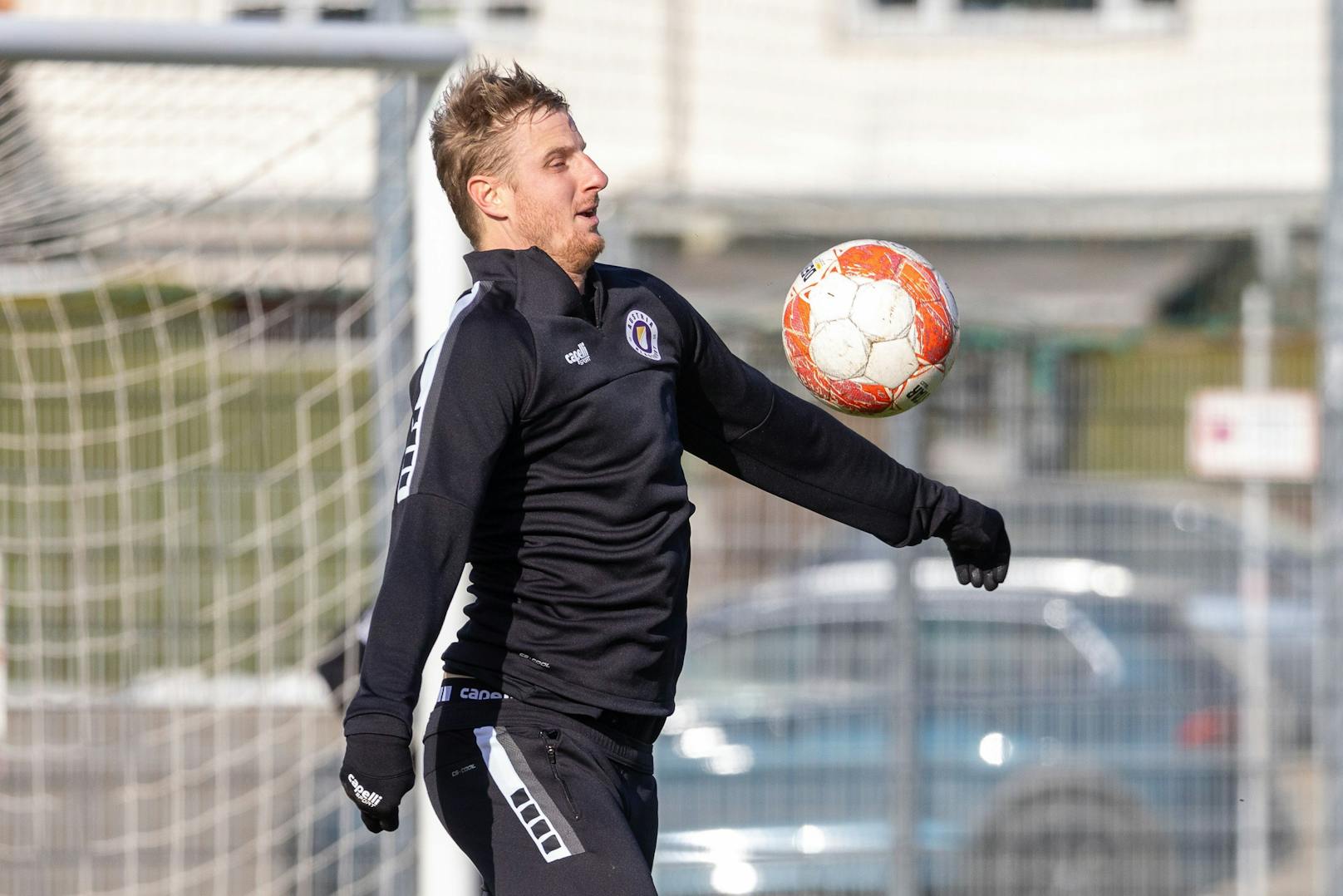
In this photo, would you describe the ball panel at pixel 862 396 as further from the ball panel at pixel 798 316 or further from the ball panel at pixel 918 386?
the ball panel at pixel 798 316

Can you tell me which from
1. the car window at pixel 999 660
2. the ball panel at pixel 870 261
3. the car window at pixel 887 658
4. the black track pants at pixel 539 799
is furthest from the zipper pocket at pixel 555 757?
the car window at pixel 999 660

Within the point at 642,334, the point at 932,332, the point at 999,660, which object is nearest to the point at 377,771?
the point at 642,334

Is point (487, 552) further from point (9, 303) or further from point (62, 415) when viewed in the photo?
point (62, 415)

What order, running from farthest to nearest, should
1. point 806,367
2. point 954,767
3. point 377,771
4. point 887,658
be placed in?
point 954,767
point 887,658
point 806,367
point 377,771

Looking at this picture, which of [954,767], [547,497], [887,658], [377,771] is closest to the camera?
[377,771]

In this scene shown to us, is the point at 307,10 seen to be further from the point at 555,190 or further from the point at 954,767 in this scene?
the point at 954,767

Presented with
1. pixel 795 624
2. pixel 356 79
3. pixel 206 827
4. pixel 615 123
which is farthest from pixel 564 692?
pixel 615 123

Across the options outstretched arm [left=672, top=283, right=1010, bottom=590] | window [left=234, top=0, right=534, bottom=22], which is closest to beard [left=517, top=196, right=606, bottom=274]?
outstretched arm [left=672, top=283, right=1010, bottom=590]

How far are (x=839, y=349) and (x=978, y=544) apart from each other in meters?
0.56

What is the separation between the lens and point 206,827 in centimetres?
651

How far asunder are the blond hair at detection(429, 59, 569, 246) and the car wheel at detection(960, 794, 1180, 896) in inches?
145

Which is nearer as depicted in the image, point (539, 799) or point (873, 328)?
point (539, 799)

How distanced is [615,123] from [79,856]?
8.19 meters

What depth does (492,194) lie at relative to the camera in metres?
3.33
